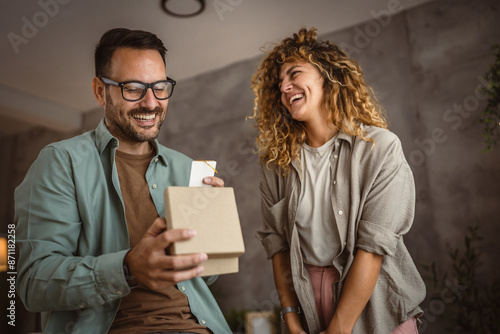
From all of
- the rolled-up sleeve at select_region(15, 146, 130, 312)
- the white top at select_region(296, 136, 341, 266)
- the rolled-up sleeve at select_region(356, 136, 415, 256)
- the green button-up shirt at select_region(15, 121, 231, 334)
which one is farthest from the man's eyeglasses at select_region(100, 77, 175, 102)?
the rolled-up sleeve at select_region(356, 136, 415, 256)

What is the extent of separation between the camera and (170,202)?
0.85 meters

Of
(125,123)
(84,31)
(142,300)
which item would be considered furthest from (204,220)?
(84,31)

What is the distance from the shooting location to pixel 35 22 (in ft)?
9.04

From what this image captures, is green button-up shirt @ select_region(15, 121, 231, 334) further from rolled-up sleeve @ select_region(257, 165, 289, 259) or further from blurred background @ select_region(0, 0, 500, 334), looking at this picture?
blurred background @ select_region(0, 0, 500, 334)

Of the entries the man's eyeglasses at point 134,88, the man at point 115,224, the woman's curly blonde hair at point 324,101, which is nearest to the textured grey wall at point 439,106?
the woman's curly blonde hair at point 324,101

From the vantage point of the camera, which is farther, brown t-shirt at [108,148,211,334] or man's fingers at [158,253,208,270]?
brown t-shirt at [108,148,211,334]

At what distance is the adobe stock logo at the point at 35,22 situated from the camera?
Answer: 2646 mm

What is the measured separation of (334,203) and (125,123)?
0.77m

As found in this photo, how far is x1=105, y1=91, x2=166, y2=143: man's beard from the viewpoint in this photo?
1.32 m

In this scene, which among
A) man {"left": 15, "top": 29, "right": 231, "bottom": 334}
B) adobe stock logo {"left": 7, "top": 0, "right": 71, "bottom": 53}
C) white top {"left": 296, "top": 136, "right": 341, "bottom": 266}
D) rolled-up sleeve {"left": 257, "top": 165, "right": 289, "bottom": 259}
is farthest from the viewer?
adobe stock logo {"left": 7, "top": 0, "right": 71, "bottom": 53}

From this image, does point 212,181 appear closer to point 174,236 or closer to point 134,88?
point 174,236

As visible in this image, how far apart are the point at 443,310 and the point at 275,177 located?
67.6 inches

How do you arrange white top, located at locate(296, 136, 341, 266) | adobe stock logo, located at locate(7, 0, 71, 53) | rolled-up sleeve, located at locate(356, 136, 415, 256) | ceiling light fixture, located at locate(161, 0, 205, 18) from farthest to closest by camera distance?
1. ceiling light fixture, located at locate(161, 0, 205, 18)
2. adobe stock logo, located at locate(7, 0, 71, 53)
3. white top, located at locate(296, 136, 341, 266)
4. rolled-up sleeve, located at locate(356, 136, 415, 256)

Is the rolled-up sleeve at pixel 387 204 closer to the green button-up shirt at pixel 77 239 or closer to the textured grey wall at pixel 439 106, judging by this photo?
the green button-up shirt at pixel 77 239
